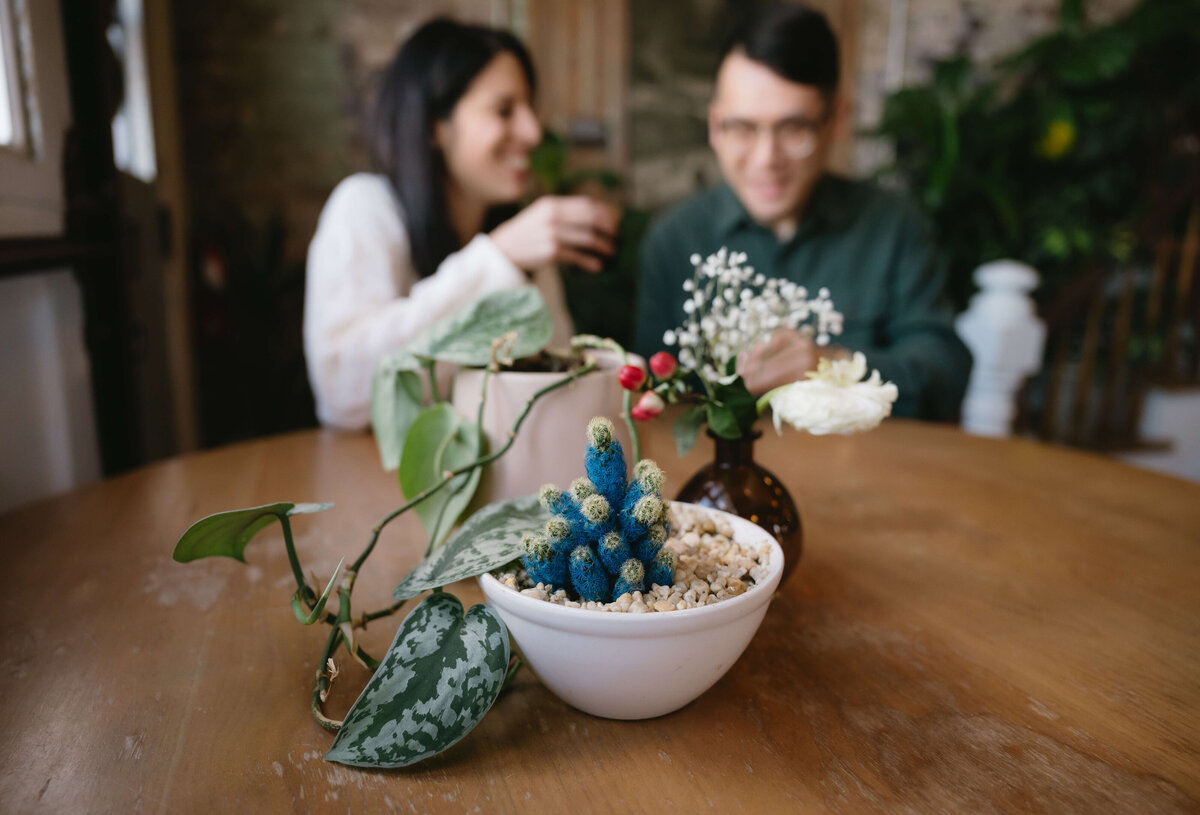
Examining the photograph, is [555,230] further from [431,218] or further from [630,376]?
[630,376]

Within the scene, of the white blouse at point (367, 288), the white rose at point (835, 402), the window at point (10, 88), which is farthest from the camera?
the white blouse at point (367, 288)

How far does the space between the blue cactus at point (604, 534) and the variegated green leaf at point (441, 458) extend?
203mm

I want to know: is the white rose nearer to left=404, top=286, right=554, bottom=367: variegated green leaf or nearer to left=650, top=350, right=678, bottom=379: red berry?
left=650, top=350, right=678, bottom=379: red berry

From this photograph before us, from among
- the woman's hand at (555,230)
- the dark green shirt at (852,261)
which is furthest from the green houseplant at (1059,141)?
the woman's hand at (555,230)

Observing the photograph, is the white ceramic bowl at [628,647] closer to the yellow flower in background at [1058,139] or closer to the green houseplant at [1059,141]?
the green houseplant at [1059,141]

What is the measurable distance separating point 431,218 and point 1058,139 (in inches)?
122

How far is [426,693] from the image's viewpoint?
1.47ft

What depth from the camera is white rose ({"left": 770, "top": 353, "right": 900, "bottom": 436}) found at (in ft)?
1.85

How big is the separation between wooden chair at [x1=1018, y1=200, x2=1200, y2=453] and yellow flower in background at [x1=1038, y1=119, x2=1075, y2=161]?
57cm

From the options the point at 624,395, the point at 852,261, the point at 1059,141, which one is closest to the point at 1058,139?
the point at 1059,141

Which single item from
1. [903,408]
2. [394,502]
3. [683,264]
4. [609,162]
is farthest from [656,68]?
[394,502]

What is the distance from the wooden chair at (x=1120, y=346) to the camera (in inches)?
137

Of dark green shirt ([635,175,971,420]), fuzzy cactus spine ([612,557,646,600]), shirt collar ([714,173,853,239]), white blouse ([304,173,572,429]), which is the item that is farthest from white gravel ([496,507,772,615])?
shirt collar ([714,173,853,239])

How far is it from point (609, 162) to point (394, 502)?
9.71 ft
